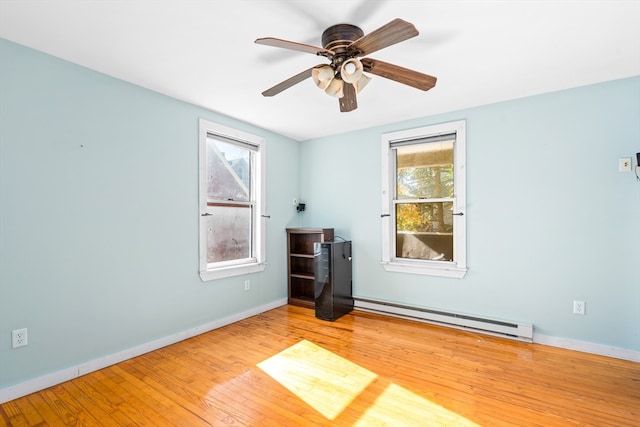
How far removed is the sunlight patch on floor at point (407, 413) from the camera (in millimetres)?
1808

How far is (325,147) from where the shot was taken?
443 cm

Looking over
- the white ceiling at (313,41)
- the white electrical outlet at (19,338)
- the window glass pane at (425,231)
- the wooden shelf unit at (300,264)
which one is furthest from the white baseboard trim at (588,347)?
the white electrical outlet at (19,338)

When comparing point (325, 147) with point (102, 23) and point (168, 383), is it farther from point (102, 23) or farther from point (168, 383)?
point (168, 383)

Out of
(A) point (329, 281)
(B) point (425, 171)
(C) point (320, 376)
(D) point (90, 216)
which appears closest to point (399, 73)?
(B) point (425, 171)

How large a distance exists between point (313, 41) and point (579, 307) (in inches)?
130

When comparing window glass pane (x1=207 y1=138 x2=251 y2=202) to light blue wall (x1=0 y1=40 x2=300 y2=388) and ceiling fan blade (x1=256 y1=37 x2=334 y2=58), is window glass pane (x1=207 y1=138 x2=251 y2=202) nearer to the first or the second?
light blue wall (x1=0 y1=40 x2=300 y2=388)

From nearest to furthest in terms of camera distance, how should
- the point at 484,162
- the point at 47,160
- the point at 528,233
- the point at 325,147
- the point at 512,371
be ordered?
the point at 47,160, the point at 512,371, the point at 528,233, the point at 484,162, the point at 325,147

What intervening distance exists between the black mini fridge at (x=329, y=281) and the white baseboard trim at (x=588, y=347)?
2040 millimetres

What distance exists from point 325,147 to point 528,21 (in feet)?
9.28

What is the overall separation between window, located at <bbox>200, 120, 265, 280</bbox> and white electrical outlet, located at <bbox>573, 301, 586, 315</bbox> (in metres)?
3.35

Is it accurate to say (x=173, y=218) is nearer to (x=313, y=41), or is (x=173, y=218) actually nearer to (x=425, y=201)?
(x=313, y=41)

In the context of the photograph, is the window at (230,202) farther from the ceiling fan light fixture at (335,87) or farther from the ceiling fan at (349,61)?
the ceiling fan light fixture at (335,87)

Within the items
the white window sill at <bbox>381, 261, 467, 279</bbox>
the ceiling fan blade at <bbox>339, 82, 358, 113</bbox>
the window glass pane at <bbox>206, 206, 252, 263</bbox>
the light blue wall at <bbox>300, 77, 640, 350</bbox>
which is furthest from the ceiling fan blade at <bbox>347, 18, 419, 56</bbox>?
the white window sill at <bbox>381, 261, 467, 279</bbox>

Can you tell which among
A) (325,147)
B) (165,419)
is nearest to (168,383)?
(165,419)
